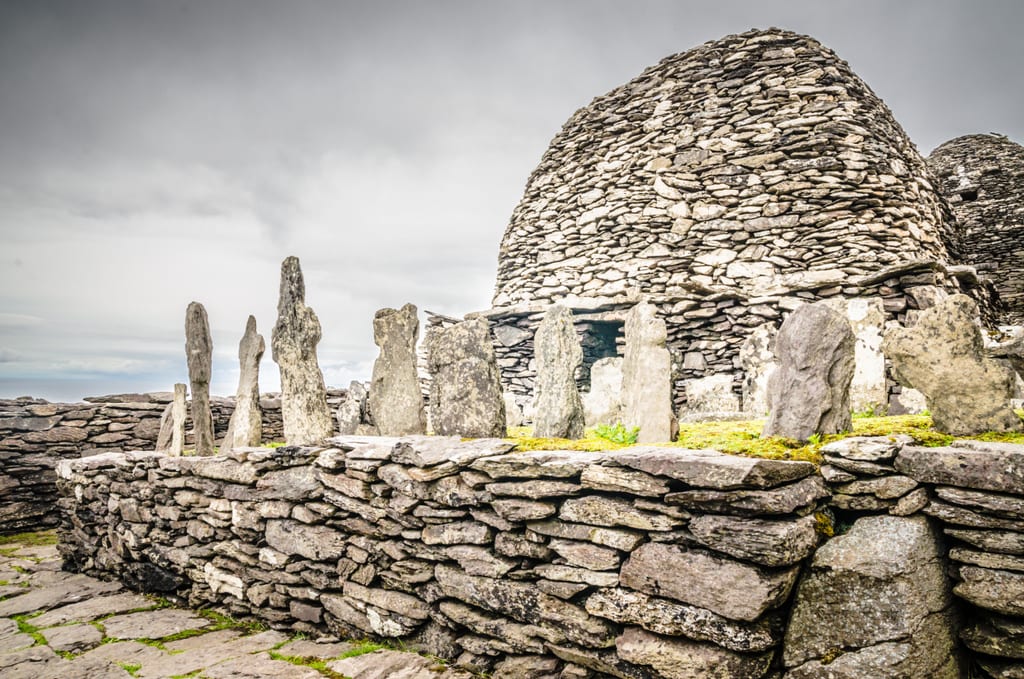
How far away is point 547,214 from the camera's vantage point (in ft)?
45.2

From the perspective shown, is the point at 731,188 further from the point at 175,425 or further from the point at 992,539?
the point at 175,425

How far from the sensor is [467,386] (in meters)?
5.04

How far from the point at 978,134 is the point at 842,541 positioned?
20.4 meters

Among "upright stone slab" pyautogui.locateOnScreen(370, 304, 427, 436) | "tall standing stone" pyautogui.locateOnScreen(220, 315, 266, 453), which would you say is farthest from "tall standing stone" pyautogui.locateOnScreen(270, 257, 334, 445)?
"tall standing stone" pyautogui.locateOnScreen(220, 315, 266, 453)

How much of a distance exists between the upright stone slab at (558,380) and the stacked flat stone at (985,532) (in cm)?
255

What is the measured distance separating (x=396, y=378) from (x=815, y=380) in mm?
3866

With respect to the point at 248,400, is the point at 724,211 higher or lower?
higher

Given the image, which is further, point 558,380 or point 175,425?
point 175,425

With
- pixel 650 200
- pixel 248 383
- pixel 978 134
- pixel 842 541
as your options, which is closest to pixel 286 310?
pixel 248 383

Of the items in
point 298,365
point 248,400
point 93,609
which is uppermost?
point 298,365

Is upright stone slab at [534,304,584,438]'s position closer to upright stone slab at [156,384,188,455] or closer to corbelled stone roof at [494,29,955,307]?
upright stone slab at [156,384,188,455]

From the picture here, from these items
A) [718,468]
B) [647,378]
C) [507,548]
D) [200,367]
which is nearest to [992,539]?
[718,468]

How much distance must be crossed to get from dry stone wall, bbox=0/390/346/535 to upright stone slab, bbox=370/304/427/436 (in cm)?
698

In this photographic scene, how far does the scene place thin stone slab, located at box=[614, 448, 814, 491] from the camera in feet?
10.2
